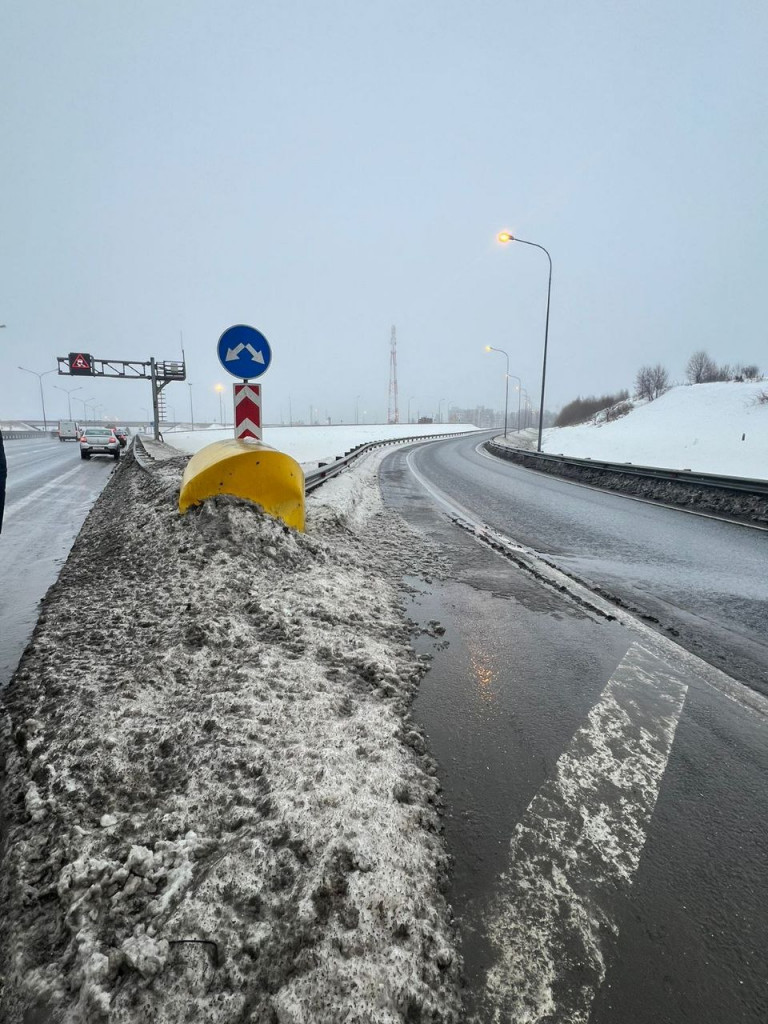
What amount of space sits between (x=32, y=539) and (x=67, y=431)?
4056cm

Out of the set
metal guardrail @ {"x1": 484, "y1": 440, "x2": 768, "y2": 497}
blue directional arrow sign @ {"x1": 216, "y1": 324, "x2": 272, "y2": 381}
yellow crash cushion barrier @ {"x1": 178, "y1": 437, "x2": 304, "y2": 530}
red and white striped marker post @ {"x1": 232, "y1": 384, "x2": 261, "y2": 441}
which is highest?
blue directional arrow sign @ {"x1": 216, "y1": 324, "x2": 272, "y2": 381}

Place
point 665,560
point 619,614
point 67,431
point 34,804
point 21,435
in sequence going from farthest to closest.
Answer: point 21,435
point 67,431
point 665,560
point 619,614
point 34,804

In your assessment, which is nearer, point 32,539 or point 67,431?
point 32,539

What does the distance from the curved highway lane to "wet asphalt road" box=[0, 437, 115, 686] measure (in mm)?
5052

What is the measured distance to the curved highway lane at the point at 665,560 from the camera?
3717 millimetres

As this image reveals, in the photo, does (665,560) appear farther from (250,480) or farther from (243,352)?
(243,352)

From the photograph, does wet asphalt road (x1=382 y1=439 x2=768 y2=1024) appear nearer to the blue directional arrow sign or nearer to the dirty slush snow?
the dirty slush snow

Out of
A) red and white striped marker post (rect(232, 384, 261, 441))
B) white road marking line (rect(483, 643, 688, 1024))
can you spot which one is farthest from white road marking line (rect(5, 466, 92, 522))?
white road marking line (rect(483, 643, 688, 1024))

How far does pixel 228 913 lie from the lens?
1433 mm

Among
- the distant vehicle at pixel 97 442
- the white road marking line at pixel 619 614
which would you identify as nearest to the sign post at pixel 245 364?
the white road marking line at pixel 619 614

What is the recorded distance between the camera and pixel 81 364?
3891 centimetres

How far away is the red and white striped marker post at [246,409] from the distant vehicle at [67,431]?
40869 millimetres

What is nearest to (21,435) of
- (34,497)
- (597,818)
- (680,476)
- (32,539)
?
(34,497)

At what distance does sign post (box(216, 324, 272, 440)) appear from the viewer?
6766mm
